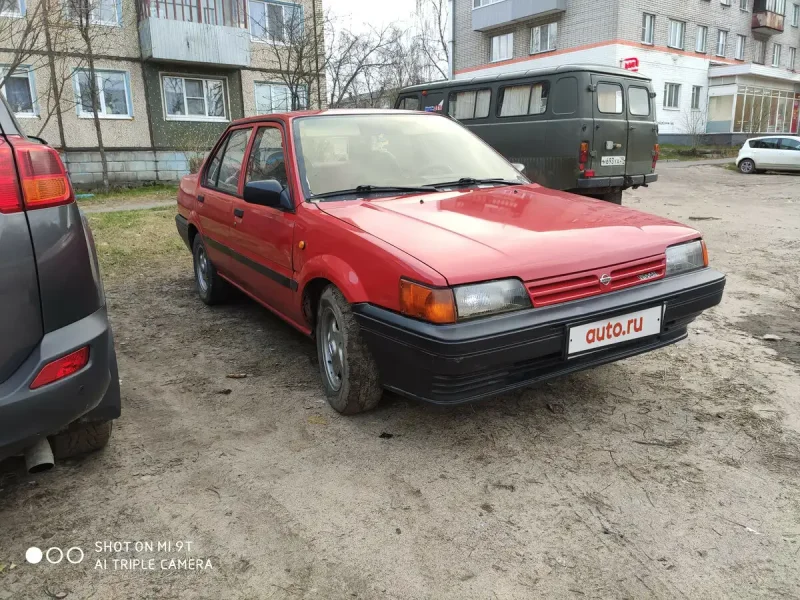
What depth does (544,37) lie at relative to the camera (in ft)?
99.7

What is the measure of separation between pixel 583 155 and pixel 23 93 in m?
14.4

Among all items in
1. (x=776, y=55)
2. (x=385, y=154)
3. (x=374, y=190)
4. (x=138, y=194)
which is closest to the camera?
(x=374, y=190)

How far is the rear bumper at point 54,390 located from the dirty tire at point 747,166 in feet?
75.1

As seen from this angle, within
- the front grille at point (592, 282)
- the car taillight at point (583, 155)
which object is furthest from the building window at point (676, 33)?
the front grille at point (592, 282)

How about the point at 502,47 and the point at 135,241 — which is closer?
the point at 135,241

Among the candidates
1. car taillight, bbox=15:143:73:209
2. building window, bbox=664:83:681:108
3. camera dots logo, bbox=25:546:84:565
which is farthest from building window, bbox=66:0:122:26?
building window, bbox=664:83:681:108

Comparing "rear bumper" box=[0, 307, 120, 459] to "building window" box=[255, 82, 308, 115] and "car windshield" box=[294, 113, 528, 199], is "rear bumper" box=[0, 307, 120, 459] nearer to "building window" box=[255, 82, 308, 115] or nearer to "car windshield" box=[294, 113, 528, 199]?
"car windshield" box=[294, 113, 528, 199]

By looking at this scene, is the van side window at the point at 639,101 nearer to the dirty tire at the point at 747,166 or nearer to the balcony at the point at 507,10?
the dirty tire at the point at 747,166

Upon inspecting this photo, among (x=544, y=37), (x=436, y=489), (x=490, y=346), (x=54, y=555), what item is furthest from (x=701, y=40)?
(x=54, y=555)

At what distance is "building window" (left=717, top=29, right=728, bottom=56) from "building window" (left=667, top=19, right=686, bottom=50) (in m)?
4.10

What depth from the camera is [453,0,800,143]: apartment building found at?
1100 inches

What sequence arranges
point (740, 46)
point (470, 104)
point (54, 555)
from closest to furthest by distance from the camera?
point (54, 555) < point (470, 104) < point (740, 46)

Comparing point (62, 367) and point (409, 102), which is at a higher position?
point (409, 102)

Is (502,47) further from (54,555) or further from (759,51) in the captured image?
(54,555)
